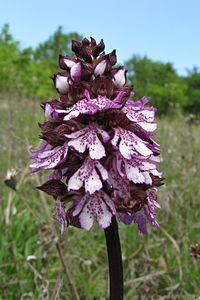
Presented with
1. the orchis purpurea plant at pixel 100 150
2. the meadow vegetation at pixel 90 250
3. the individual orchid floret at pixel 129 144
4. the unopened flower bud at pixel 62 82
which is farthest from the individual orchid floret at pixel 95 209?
the meadow vegetation at pixel 90 250

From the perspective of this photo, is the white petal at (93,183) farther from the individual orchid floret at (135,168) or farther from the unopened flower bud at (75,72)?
the unopened flower bud at (75,72)

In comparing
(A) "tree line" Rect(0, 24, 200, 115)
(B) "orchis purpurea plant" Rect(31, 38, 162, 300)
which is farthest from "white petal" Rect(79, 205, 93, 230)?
(A) "tree line" Rect(0, 24, 200, 115)

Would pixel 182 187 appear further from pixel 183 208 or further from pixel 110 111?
pixel 110 111

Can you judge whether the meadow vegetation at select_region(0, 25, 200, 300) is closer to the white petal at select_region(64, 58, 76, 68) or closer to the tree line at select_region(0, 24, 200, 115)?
the white petal at select_region(64, 58, 76, 68)

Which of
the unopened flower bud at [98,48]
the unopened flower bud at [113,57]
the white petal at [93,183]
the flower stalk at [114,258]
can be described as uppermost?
the unopened flower bud at [98,48]

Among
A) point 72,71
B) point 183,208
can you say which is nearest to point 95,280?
point 183,208

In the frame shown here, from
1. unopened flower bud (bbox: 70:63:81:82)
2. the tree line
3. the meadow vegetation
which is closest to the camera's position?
unopened flower bud (bbox: 70:63:81:82)

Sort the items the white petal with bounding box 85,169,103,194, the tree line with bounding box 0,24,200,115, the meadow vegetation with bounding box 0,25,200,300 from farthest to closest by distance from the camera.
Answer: the tree line with bounding box 0,24,200,115 < the meadow vegetation with bounding box 0,25,200,300 < the white petal with bounding box 85,169,103,194

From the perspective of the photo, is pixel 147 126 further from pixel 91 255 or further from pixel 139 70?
pixel 139 70
